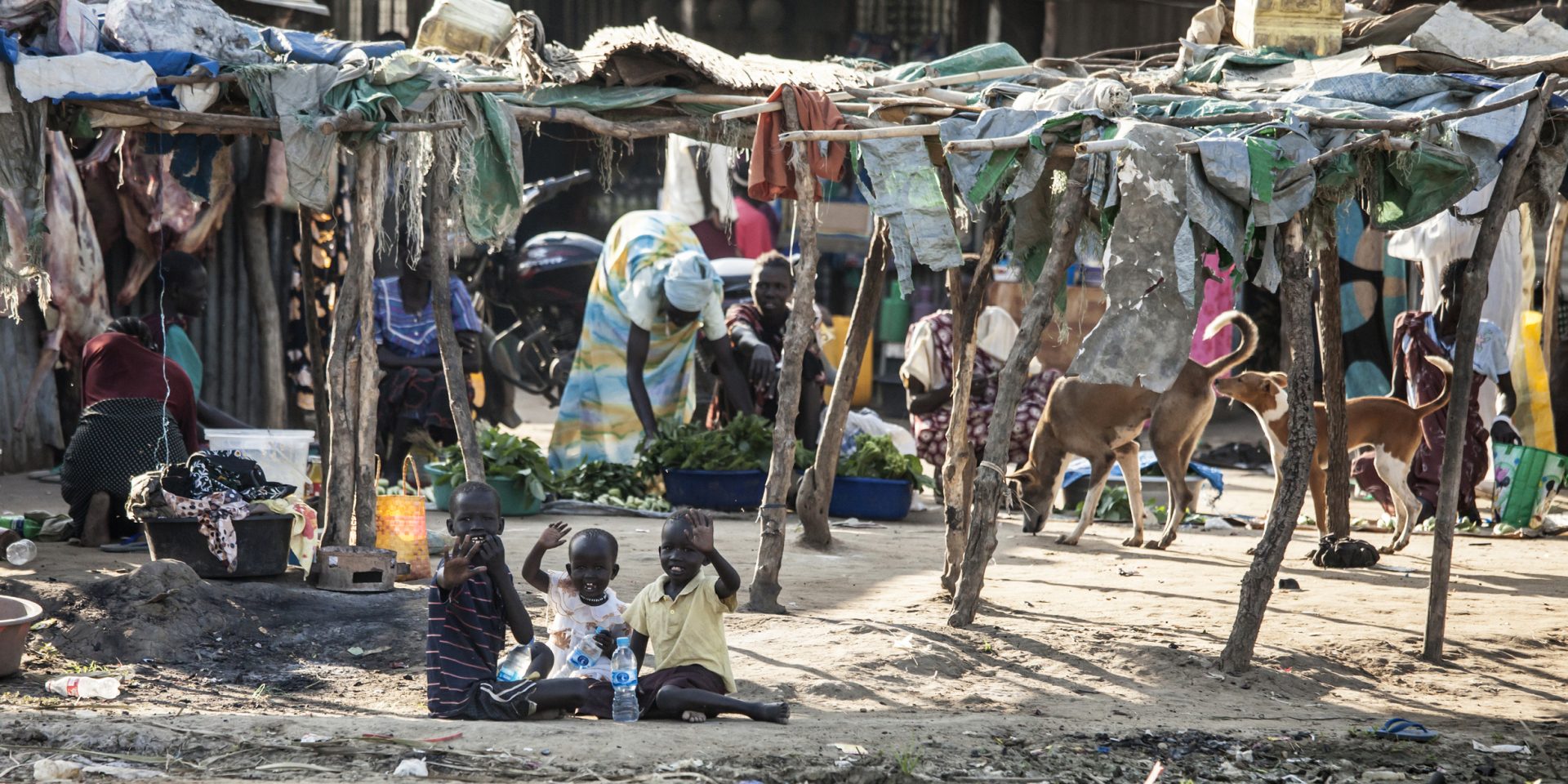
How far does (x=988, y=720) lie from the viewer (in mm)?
5301

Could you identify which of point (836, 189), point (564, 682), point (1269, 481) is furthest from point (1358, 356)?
point (564, 682)

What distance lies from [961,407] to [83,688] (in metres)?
4.12

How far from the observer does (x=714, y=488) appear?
1022 cm

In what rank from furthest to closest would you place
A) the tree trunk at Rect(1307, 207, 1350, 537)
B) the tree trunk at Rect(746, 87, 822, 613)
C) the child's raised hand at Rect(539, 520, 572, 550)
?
the tree trunk at Rect(1307, 207, 1350, 537)
the tree trunk at Rect(746, 87, 822, 613)
the child's raised hand at Rect(539, 520, 572, 550)

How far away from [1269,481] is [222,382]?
28.4 ft

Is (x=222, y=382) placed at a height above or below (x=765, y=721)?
above

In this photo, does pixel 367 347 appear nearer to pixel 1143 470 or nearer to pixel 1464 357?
pixel 1464 357

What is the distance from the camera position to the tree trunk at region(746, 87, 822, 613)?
696 cm

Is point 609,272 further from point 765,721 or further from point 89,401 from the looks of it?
point 765,721

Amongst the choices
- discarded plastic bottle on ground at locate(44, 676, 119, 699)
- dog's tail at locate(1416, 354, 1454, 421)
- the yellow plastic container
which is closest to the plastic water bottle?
discarded plastic bottle on ground at locate(44, 676, 119, 699)

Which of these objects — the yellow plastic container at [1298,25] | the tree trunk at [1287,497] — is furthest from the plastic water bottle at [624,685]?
the yellow plastic container at [1298,25]

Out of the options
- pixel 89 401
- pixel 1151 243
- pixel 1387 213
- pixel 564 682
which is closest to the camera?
→ pixel 564 682

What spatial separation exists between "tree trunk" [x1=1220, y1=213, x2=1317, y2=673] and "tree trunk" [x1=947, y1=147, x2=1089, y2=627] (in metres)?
0.85

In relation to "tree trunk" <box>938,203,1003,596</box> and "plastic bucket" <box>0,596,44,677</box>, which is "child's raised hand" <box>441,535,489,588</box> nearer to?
"plastic bucket" <box>0,596,44,677</box>
